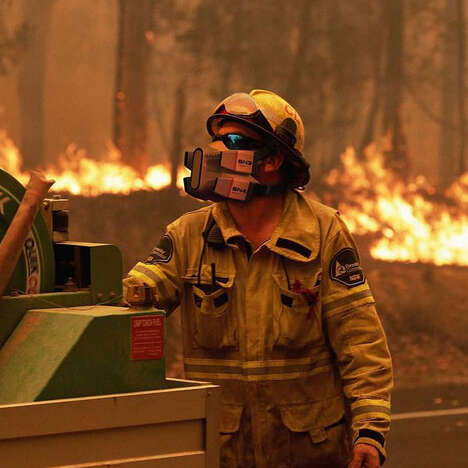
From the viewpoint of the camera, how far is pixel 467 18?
15.7 metres

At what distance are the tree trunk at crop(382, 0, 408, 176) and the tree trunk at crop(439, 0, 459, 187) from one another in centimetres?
57

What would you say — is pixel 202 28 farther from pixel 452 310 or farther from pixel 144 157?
pixel 452 310

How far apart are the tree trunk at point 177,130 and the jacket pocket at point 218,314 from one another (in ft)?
28.6

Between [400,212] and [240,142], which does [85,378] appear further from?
[400,212]

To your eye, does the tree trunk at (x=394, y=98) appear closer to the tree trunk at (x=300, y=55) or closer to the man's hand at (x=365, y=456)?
the tree trunk at (x=300, y=55)

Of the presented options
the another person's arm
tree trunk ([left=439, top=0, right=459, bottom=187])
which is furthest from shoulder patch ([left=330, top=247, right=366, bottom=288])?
tree trunk ([left=439, top=0, right=459, bottom=187])

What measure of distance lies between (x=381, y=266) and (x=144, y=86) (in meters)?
3.22

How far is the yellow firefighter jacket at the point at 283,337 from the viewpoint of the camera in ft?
14.3

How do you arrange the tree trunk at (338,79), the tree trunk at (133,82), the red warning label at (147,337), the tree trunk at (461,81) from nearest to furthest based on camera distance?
the red warning label at (147,337)
the tree trunk at (133,82)
the tree trunk at (338,79)
the tree trunk at (461,81)

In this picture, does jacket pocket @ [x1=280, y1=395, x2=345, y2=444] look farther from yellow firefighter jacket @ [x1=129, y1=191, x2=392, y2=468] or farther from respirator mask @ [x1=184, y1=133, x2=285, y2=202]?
respirator mask @ [x1=184, y1=133, x2=285, y2=202]

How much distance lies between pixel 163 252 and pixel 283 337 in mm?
502

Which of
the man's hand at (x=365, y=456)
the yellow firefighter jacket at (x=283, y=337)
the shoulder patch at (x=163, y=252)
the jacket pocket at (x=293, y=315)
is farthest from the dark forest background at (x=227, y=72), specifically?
the man's hand at (x=365, y=456)

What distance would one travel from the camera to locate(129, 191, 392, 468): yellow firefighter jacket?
172 inches

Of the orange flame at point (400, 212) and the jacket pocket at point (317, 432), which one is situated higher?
the orange flame at point (400, 212)
